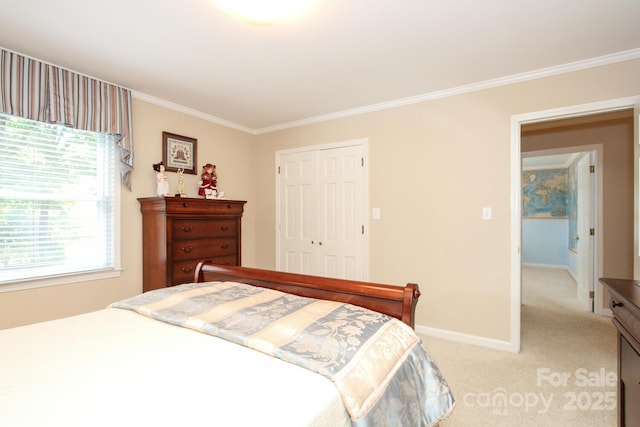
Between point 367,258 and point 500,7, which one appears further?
point 367,258

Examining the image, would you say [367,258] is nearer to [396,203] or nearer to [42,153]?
[396,203]

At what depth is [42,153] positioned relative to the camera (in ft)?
7.98

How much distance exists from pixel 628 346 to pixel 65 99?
380 cm

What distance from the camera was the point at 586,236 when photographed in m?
3.88

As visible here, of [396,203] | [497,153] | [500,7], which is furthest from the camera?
[396,203]

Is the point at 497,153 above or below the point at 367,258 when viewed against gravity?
above

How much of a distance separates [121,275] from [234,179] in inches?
66.7

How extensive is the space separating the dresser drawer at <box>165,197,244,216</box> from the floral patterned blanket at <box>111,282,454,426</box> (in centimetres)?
128

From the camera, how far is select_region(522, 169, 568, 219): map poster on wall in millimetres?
6754

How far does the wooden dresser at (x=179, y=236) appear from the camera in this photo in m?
2.79

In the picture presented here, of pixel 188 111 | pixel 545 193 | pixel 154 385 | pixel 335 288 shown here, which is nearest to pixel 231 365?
pixel 154 385

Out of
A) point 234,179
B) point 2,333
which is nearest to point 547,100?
point 234,179

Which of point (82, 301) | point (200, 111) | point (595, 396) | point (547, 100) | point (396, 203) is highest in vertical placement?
point (200, 111)

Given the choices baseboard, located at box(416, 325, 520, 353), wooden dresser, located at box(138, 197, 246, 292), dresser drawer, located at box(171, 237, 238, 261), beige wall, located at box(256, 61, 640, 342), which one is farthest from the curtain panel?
baseboard, located at box(416, 325, 520, 353)
